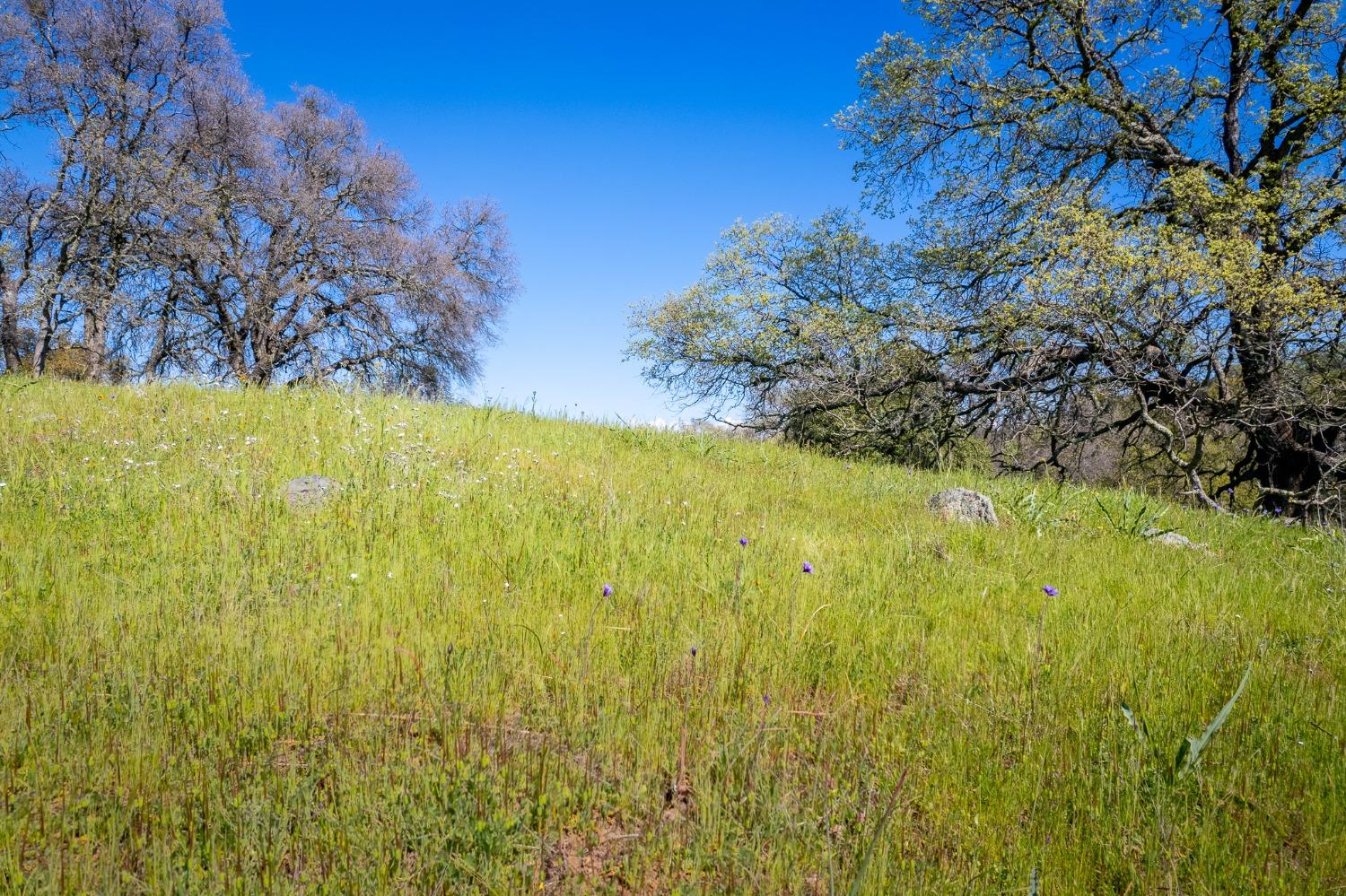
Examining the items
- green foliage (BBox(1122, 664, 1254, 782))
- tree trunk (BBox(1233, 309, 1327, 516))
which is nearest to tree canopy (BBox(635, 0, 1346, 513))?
tree trunk (BBox(1233, 309, 1327, 516))

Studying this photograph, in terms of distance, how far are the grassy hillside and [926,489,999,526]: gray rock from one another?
28.1 inches

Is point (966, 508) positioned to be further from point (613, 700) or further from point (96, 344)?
point (96, 344)

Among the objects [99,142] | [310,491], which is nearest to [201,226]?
[99,142]

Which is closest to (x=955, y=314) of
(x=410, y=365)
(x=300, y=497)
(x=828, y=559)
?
(x=828, y=559)

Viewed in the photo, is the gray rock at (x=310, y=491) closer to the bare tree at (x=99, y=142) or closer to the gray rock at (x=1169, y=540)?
the gray rock at (x=1169, y=540)

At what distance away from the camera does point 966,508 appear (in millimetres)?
6555

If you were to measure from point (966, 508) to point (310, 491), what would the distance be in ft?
19.4

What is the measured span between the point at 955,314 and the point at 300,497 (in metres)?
12.1

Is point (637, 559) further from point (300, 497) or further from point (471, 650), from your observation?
point (300, 497)

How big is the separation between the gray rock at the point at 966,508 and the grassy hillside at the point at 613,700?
2.34 ft

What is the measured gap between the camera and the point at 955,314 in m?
13.1

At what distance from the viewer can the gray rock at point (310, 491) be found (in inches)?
200

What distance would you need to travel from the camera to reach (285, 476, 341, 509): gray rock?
5070 mm

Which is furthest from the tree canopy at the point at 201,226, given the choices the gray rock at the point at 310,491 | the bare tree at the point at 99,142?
the gray rock at the point at 310,491
